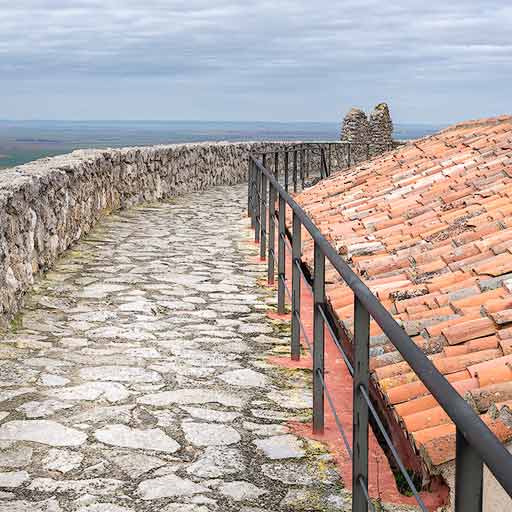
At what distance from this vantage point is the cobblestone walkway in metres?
3.49

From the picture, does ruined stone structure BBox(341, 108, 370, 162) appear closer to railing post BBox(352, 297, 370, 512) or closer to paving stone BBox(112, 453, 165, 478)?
paving stone BBox(112, 453, 165, 478)

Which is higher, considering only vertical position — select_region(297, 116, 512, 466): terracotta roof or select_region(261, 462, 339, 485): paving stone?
select_region(297, 116, 512, 466): terracotta roof

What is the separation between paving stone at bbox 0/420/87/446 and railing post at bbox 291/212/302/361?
1.75 m

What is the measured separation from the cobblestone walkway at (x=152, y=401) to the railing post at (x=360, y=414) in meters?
0.44

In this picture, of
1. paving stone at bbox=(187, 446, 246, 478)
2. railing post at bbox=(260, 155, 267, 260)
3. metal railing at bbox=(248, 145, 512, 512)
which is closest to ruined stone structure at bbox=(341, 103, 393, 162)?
railing post at bbox=(260, 155, 267, 260)

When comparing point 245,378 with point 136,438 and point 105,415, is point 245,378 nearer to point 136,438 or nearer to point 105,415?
point 105,415

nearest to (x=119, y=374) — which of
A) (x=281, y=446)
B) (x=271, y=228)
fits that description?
(x=281, y=446)

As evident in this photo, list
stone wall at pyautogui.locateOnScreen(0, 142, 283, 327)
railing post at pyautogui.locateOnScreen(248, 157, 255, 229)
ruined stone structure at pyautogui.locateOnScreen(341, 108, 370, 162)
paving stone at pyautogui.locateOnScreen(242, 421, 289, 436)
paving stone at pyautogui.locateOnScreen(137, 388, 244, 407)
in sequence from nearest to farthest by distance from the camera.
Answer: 1. paving stone at pyautogui.locateOnScreen(242, 421, 289, 436)
2. paving stone at pyautogui.locateOnScreen(137, 388, 244, 407)
3. stone wall at pyautogui.locateOnScreen(0, 142, 283, 327)
4. railing post at pyautogui.locateOnScreen(248, 157, 255, 229)
5. ruined stone structure at pyautogui.locateOnScreen(341, 108, 370, 162)

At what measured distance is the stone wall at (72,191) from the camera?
6508mm

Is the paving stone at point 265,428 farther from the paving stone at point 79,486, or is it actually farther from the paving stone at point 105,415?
the paving stone at point 79,486

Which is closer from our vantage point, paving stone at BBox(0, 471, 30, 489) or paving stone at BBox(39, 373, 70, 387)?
paving stone at BBox(0, 471, 30, 489)

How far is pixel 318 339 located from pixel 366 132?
24939 mm

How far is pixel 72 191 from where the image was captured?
961 cm

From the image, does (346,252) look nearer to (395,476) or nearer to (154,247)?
(395,476)
